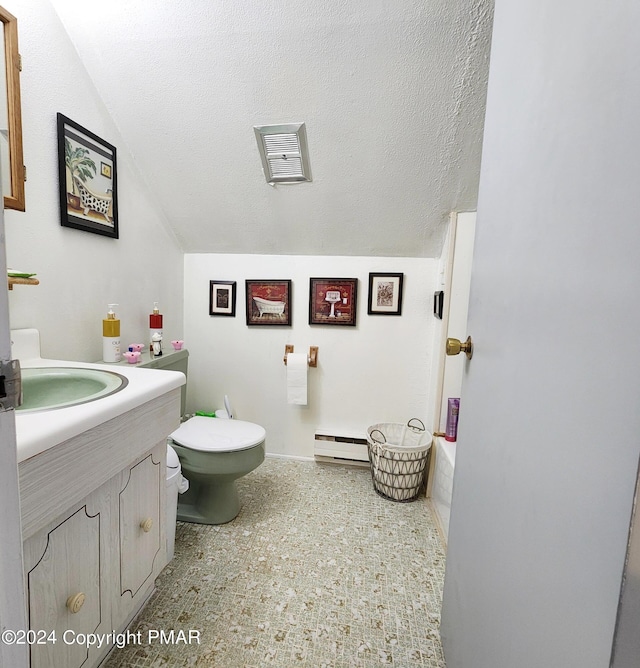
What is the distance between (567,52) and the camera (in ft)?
1.58

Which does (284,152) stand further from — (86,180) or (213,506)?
(213,506)

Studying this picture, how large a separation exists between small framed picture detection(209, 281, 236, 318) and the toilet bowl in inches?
29.3

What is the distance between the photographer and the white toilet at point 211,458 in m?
1.48

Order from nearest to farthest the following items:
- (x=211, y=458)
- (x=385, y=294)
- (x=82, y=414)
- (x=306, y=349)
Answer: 1. (x=82, y=414)
2. (x=211, y=458)
3. (x=385, y=294)
4. (x=306, y=349)

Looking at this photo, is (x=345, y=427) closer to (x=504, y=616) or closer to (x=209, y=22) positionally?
(x=504, y=616)

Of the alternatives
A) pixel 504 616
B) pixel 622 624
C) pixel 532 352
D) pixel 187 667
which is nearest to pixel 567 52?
pixel 532 352

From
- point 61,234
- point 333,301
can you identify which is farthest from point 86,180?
point 333,301

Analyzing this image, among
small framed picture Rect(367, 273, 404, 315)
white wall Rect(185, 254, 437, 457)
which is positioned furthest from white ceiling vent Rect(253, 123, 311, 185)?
small framed picture Rect(367, 273, 404, 315)

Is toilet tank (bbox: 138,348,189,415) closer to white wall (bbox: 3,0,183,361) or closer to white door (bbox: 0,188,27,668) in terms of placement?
white wall (bbox: 3,0,183,361)

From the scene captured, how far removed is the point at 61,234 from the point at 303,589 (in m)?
1.59

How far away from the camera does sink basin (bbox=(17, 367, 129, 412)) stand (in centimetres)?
96

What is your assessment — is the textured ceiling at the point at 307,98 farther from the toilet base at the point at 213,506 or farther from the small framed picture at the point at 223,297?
the toilet base at the point at 213,506

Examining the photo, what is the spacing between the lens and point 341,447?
2.12m

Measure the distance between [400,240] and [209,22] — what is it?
125 cm
